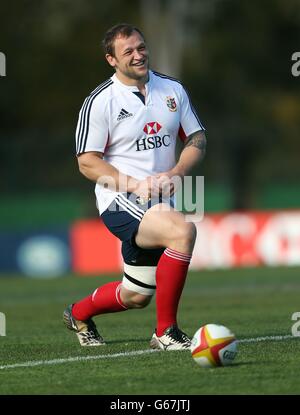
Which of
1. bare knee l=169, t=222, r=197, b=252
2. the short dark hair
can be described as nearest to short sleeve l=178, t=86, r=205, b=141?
the short dark hair

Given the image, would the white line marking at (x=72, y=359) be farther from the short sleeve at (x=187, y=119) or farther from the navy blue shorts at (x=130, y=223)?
the short sleeve at (x=187, y=119)

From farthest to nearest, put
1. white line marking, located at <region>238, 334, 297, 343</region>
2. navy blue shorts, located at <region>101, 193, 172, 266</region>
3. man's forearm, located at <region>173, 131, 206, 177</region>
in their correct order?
white line marking, located at <region>238, 334, 297, 343</region>, man's forearm, located at <region>173, 131, 206, 177</region>, navy blue shorts, located at <region>101, 193, 172, 266</region>

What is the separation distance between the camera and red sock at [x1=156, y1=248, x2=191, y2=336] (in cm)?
798

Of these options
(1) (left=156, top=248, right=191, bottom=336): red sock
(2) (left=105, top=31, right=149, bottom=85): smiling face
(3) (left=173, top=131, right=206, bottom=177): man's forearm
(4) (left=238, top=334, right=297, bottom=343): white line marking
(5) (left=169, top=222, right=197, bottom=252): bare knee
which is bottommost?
(4) (left=238, top=334, right=297, bottom=343): white line marking

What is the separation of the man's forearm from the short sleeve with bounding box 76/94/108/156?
0.59 metres

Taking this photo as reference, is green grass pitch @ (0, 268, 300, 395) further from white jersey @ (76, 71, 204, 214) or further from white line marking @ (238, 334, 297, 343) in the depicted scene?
white jersey @ (76, 71, 204, 214)

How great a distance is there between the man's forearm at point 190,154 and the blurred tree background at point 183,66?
2256 centimetres

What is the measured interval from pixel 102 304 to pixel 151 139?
1.35 meters

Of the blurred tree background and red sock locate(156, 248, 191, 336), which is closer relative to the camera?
red sock locate(156, 248, 191, 336)

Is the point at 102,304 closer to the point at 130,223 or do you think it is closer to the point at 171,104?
the point at 130,223

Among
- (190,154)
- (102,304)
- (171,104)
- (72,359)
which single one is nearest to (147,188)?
(190,154)

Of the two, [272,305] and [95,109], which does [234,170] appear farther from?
[95,109]
